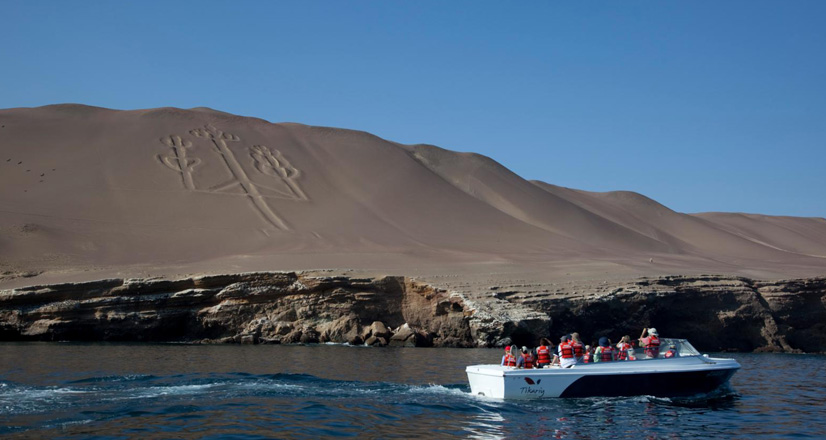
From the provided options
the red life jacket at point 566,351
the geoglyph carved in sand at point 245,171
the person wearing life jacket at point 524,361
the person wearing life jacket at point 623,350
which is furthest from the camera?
the geoglyph carved in sand at point 245,171

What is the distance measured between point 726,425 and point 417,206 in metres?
47.7

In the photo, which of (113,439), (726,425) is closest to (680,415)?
(726,425)

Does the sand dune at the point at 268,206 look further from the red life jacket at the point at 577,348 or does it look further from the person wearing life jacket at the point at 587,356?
the red life jacket at the point at 577,348

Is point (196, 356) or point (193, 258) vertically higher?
point (193, 258)

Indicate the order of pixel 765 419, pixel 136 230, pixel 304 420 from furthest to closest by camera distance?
pixel 136 230, pixel 765 419, pixel 304 420

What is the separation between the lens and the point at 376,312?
34.4 m

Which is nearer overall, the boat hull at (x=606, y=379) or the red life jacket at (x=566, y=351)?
the boat hull at (x=606, y=379)

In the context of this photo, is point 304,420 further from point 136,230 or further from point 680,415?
point 136,230

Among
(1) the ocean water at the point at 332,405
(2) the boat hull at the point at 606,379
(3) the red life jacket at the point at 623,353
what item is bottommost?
(1) the ocean water at the point at 332,405

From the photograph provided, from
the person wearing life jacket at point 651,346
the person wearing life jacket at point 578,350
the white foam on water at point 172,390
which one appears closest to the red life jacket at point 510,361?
the person wearing life jacket at point 578,350

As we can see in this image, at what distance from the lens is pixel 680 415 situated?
54.2ft

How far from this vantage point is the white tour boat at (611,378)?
17.5 m

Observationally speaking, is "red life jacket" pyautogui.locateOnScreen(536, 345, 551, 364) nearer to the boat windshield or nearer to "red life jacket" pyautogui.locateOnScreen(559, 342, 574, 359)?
"red life jacket" pyautogui.locateOnScreen(559, 342, 574, 359)

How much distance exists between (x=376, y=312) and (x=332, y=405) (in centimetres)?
1791
